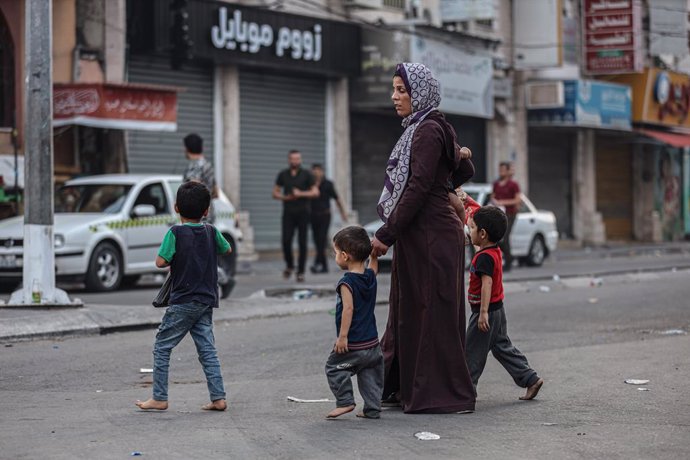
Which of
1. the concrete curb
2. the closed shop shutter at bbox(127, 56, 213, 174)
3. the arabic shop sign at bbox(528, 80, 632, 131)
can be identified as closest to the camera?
the concrete curb

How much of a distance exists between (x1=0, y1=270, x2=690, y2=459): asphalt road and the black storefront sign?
11.7 metres

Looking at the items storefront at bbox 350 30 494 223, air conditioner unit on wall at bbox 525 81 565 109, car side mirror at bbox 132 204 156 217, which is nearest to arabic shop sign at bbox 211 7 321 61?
storefront at bbox 350 30 494 223

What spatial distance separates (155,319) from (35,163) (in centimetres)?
197

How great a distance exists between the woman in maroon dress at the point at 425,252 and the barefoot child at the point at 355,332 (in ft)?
0.50

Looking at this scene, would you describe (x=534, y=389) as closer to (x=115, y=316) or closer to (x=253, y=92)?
(x=115, y=316)

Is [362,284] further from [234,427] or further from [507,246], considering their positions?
[507,246]

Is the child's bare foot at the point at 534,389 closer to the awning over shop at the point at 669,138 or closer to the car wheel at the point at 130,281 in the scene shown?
the car wheel at the point at 130,281

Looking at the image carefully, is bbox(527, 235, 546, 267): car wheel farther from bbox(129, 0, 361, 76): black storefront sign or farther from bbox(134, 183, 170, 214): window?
bbox(134, 183, 170, 214): window

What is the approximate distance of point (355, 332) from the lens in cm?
718

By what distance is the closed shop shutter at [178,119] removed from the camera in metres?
23.6

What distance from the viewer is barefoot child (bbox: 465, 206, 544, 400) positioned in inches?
306

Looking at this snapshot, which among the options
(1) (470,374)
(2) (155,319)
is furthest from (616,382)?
(2) (155,319)

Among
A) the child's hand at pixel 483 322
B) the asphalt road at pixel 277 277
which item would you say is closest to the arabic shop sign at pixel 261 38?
the asphalt road at pixel 277 277

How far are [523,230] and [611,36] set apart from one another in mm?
14114
